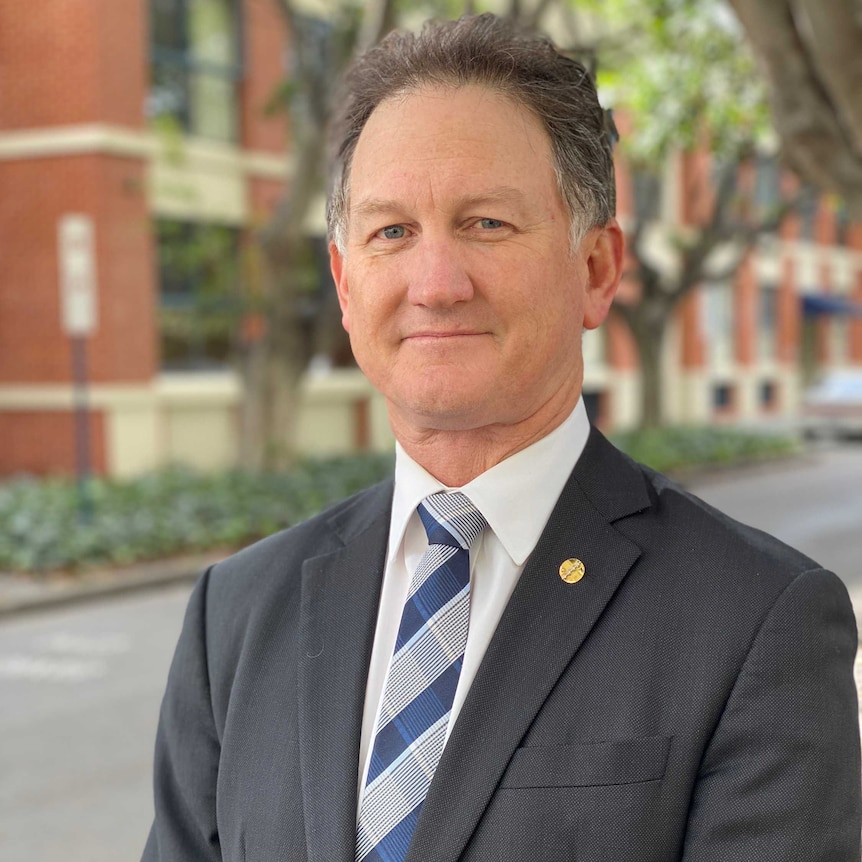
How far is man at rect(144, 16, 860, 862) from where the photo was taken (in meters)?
1.41

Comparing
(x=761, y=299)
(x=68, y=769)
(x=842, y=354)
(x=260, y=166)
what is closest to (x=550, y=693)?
(x=68, y=769)

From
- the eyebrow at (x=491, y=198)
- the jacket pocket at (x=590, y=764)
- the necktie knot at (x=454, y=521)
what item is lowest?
the jacket pocket at (x=590, y=764)

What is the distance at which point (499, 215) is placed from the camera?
61.2 inches

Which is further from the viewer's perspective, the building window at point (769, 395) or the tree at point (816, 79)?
the building window at point (769, 395)

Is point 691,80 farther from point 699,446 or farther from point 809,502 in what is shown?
point 699,446

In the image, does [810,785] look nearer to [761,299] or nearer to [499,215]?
[499,215]

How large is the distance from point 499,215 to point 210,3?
1683cm

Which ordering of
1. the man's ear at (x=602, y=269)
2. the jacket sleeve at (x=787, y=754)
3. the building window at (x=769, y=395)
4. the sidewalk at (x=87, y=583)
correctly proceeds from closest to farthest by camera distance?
the jacket sleeve at (x=787, y=754) < the man's ear at (x=602, y=269) < the sidewalk at (x=87, y=583) < the building window at (x=769, y=395)

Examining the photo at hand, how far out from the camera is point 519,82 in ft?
5.25

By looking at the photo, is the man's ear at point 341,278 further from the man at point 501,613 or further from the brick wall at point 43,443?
the brick wall at point 43,443

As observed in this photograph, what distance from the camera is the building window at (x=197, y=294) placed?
14.9m

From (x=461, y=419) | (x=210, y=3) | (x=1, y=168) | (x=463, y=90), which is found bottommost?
(x=461, y=419)

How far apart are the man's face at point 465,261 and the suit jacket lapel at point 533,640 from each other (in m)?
0.16

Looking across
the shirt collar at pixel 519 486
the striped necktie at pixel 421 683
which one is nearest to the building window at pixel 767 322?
the shirt collar at pixel 519 486
